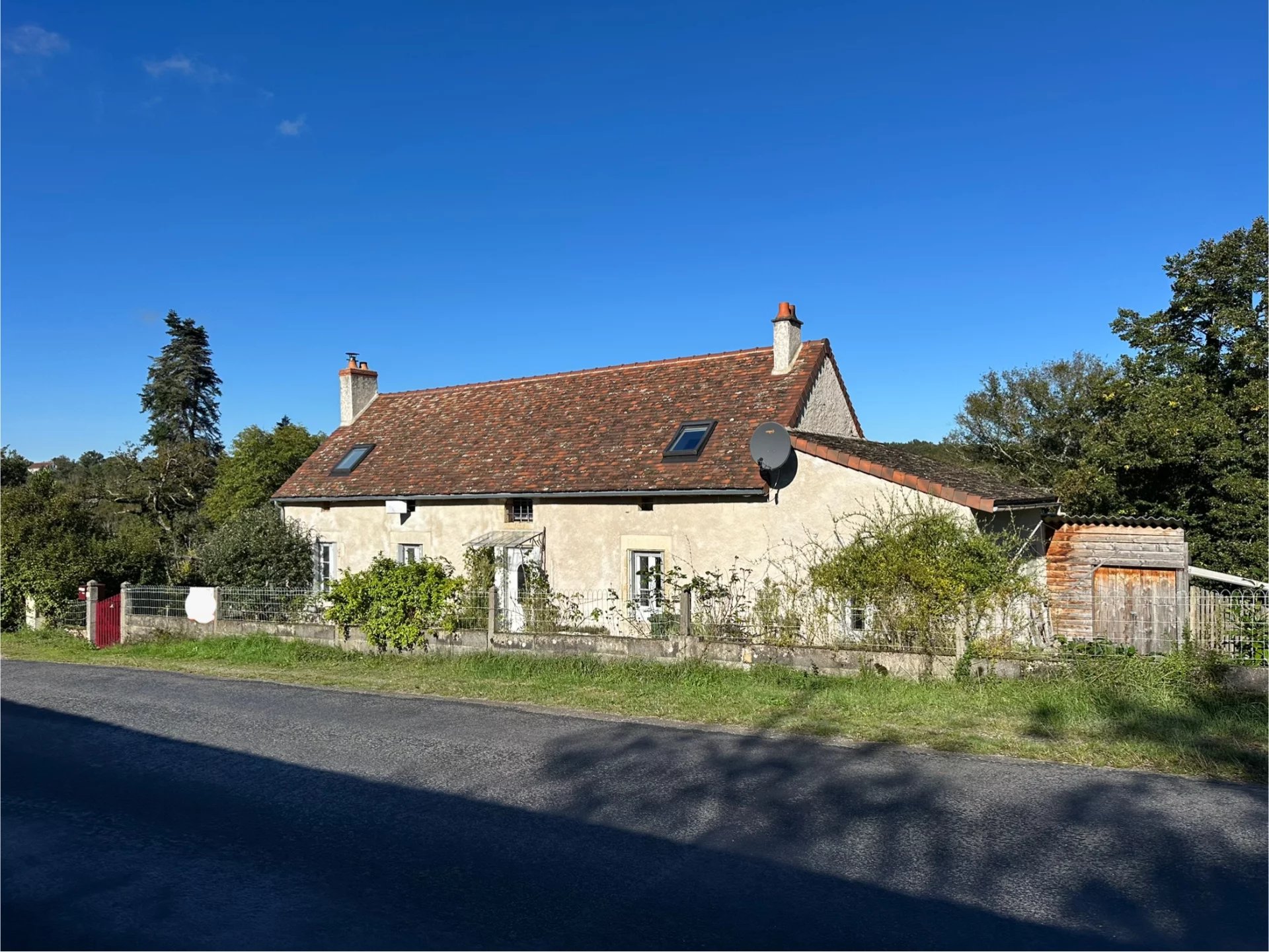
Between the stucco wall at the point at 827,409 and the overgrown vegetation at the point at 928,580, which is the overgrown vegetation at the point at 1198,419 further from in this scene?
the overgrown vegetation at the point at 928,580

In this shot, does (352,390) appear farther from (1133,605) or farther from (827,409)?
(1133,605)

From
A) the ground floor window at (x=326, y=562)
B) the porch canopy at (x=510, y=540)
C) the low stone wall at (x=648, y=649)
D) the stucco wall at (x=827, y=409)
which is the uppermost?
the stucco wall at (x=827, y=409)

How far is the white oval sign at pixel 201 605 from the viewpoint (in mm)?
17297

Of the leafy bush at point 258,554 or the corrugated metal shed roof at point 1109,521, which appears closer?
the corrugated metal shed roof at point 1109,521

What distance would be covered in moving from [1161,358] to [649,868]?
2479 centimetres

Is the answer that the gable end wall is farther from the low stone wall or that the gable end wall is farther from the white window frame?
the low stone wall

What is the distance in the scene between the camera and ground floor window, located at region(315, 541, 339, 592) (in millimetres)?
21172

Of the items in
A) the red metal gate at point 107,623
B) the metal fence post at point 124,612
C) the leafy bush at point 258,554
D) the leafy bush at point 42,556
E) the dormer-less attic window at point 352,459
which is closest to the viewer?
the metal fence post at point 124,612

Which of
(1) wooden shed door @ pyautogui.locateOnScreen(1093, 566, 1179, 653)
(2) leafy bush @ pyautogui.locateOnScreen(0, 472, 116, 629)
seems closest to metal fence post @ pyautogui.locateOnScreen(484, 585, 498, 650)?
(1) wooden shed door @ pyautogui.locateOnScreen(1093, 566, 1179, 653)

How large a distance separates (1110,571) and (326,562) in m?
17.6

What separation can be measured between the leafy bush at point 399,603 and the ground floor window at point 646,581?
11.5 feet

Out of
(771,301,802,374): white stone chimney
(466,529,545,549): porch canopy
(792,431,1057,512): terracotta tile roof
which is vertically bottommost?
(466,529,545,549): porch canopy

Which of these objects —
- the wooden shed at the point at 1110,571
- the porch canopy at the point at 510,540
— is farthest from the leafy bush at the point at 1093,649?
the porch canopy at the point at 510,540

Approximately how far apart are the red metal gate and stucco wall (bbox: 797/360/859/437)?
15.5m
